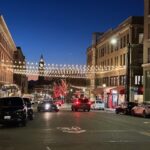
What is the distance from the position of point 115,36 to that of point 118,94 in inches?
404

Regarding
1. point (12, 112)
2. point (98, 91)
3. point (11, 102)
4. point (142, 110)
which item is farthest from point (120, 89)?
point (12, 112)

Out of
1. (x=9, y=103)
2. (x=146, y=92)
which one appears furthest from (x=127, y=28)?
(x=9, y=103)

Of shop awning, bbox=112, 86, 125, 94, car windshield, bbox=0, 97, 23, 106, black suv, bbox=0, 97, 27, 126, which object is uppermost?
shop awning, bbox=112, 86, 125, 94

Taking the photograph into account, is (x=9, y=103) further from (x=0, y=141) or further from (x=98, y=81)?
(x=98, y=81)

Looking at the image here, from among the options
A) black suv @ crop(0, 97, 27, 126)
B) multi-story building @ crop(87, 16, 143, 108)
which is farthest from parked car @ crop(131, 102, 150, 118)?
black suv @ crop(0, 97, 27, 126)

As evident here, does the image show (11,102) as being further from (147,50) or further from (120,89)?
→ (120,89)

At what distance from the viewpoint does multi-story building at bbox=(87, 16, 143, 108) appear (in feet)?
241

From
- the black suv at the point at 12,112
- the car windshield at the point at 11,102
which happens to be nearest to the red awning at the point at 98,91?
the car windshield at the point at 11,102

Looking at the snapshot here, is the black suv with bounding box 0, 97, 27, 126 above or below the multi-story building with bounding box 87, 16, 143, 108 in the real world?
below

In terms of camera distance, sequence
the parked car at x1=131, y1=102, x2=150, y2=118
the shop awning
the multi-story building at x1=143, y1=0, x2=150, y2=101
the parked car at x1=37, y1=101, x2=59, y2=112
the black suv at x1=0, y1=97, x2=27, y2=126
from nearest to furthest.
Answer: the black suv at x1=0, y1=97, x2=27, y2=126, the parked car at x1=131, y1=102, x2=150, y2=118, the parked car at x1=37, y1=101, x2=59, y2=112, the multi-story building at x1=143, y1=0, x2=150, y2=101, the shop awning

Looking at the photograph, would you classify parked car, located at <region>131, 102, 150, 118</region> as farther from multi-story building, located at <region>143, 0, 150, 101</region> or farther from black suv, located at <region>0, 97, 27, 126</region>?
black suv, located at <region>0, 97, 27, 126</region>

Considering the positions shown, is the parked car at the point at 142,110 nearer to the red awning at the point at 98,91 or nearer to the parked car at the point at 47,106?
the parked car at the point at 47,106

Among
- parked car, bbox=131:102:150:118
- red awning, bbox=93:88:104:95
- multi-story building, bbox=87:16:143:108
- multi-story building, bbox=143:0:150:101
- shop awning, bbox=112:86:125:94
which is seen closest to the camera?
parked car, bbox=131:102:150:118

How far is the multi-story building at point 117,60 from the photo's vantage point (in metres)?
73.3
